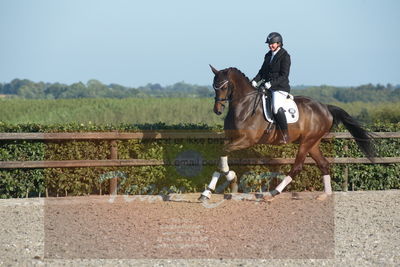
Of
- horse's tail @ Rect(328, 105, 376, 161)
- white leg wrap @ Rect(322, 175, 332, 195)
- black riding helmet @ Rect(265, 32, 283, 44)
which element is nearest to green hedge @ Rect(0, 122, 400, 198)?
white leg wrap @ Rect(322, 175, 332, 195)

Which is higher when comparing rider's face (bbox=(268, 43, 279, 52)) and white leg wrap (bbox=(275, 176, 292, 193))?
rider's face (bbox=(268, 43, 279, 52))

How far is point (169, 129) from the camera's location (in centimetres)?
1206

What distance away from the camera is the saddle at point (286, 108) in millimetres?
10938

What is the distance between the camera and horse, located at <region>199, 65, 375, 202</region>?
10664 mm

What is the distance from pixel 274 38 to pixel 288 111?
1.26 m

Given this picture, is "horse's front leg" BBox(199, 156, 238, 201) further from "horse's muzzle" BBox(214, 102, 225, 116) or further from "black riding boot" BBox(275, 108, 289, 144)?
"black riding boot" BBox(275, 108, 289, 144)

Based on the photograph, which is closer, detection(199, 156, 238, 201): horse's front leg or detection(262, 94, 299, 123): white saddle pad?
detection(199, 156, 238, 201): horse's front leg

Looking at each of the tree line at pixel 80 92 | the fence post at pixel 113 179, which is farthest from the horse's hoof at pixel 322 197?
the tree line at pixel 80 92

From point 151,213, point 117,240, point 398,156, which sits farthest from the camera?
point 398,156

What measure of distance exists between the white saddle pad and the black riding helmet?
93 cm

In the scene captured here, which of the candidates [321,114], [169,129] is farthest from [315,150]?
[169,129]

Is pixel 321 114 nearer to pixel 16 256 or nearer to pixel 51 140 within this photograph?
pixel 51 140

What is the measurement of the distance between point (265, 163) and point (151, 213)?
9.79 ft

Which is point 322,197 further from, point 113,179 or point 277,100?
point 113,179
